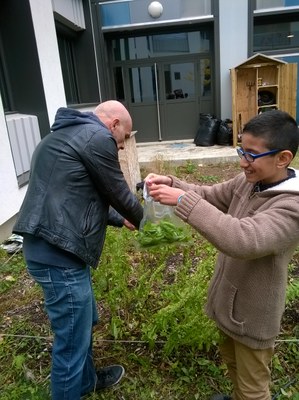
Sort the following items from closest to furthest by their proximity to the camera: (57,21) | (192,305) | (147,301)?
(192,305), (147,301), (57,21)

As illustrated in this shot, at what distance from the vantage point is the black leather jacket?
1605 millimetres

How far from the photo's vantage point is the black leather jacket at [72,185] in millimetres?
1605

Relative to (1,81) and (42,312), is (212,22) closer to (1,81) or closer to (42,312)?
(1,81)

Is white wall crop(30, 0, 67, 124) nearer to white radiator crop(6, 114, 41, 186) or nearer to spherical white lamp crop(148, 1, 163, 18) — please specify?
white radiator crop(6, 114, 41, 186)

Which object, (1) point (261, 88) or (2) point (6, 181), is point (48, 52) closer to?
(2) point (6, 181)

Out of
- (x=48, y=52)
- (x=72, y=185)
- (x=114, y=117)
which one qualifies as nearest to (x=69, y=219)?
(x=72, y=185)

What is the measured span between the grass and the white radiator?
2409 millimetres

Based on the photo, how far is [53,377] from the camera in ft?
5.84

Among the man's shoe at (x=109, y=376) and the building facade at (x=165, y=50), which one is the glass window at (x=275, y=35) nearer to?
the building facade at (x=165, y=50)

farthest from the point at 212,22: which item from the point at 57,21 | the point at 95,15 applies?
the point at 57,21

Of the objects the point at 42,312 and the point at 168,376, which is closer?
the point at 168,376

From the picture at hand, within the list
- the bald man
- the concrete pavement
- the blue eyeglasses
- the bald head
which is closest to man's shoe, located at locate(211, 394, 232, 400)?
the bald man

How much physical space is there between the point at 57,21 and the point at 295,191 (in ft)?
25.5

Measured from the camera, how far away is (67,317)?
1.70m
